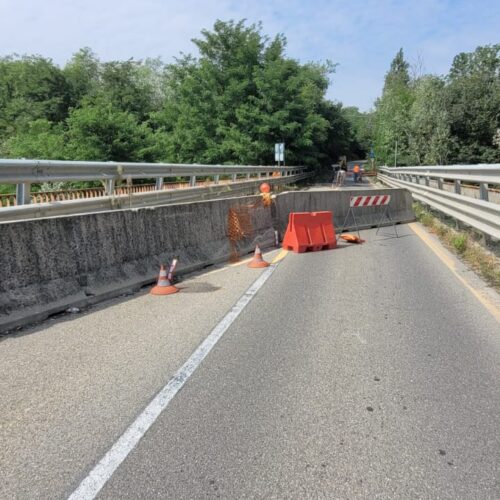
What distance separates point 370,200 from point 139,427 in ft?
39.6

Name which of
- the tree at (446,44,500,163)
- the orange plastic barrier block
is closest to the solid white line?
the orange plastic barrier block

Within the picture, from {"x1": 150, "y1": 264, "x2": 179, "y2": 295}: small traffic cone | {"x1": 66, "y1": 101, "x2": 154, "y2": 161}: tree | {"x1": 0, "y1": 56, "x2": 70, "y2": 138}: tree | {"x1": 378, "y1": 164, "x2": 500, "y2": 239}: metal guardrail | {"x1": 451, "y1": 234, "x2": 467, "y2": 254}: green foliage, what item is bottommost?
{"x1": 451, "y1": 234, "x2": 467, "y2": 254}: green foliage

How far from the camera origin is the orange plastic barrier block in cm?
1086

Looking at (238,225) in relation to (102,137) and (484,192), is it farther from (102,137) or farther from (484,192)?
(102,137)

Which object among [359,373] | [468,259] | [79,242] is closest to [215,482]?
[359,373]

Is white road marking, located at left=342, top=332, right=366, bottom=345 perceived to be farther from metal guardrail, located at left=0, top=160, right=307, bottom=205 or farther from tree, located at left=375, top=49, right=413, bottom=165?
tree, located at left=375, top=49, right=413, bottom=165

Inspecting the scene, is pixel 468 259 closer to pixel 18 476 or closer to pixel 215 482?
pixel 215 482

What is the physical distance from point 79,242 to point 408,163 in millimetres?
52298

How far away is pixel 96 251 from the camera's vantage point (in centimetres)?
676

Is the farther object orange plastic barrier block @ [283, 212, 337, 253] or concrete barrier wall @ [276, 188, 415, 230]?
concrete barrier wall @ [276, 188, 415, 230]

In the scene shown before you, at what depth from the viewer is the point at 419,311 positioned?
6.07 meters

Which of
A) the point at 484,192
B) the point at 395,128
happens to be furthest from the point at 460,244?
the point at 395,128

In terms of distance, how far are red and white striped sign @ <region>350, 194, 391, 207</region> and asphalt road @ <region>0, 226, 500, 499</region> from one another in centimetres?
794

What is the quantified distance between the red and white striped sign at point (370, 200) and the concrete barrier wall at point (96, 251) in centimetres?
478
